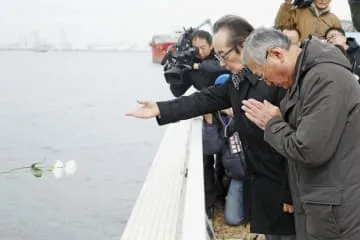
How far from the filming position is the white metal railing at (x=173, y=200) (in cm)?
256

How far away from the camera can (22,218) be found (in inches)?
366

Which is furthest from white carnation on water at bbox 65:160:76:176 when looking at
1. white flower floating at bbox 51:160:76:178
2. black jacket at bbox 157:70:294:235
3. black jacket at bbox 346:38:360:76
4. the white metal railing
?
black jacket at bbox 346:38:360:76

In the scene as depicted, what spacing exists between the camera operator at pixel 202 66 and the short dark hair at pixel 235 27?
1.32 m

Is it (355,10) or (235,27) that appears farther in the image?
(355,10)

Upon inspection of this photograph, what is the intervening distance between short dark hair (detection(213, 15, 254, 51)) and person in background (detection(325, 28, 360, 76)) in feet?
3.63

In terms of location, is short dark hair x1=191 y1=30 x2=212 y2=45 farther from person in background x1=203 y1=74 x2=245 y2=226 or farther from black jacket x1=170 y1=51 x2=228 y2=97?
person in background x1=203 y1=74 x2=245 y2=226

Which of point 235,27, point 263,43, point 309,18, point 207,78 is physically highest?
point 263,43

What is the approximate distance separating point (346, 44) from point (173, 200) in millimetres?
1573

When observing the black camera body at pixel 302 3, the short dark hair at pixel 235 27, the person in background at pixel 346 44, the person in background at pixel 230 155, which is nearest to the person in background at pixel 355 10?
the person in background at pixel 346 44

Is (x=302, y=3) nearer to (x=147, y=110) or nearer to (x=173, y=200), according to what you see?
(x=147, y=110)

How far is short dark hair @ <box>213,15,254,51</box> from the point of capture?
3027 millimetres

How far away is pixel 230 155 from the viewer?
4.07 meters

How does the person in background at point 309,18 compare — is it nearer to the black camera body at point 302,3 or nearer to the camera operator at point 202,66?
the black camera body at point 302,3

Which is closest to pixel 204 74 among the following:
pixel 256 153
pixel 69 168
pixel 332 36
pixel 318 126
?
pixel 332 36
